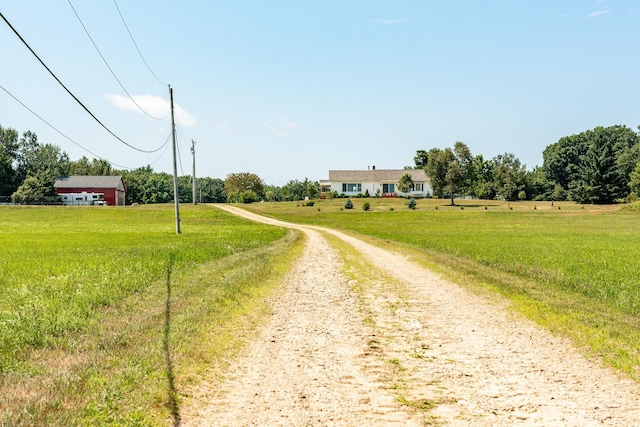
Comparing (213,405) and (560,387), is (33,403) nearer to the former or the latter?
(213,405)

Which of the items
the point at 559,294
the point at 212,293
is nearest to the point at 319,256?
the point at 212,293

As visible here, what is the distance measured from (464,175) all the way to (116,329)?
77688mm

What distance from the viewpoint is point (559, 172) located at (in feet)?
384

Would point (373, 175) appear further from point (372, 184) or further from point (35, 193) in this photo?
point (35, 193)

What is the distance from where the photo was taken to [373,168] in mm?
116000

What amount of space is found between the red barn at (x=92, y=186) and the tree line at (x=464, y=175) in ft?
7.94

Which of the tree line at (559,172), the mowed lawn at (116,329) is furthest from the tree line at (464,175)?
the mowed lawn at (116,329)

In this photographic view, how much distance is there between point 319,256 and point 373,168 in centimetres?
9731

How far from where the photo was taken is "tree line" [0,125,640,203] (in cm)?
8169

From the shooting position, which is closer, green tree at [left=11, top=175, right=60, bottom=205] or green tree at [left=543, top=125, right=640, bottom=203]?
green tree at [left=11, top=175, right=60, bottom=205]

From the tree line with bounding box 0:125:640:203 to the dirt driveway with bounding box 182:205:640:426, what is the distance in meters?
72.5

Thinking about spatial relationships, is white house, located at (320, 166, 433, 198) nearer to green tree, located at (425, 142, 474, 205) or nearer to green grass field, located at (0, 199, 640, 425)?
green tree, located at (425, 142, 474, 205)

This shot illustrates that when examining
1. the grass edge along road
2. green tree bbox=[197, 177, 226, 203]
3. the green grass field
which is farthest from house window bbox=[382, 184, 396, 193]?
the green grass field

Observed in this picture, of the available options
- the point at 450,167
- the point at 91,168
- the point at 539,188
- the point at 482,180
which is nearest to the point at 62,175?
the point at 91,168
